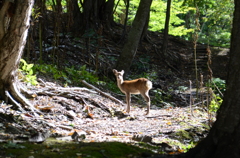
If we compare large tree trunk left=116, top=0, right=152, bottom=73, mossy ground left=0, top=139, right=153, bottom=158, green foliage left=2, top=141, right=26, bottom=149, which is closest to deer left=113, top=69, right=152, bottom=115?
large tree trunk left=116, top=0, right=152, bottom=73

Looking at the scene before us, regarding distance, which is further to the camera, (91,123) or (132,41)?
(132,41)

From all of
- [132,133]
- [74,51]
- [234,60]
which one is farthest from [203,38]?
[234,60]

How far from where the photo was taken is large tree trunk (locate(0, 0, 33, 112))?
6020mm

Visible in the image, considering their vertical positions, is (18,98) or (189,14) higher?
(189,14)

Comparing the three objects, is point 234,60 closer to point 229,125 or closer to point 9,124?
point 229,125

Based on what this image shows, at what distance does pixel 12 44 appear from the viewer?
614 centimetres

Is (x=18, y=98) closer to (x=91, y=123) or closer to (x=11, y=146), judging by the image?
(x=91, y=123)

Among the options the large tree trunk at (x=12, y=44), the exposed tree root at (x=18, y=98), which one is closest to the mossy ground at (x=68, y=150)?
the exposed tree root at (x=18, y=98)

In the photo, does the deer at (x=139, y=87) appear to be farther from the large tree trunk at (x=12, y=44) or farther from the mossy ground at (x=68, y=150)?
the mossy ground at (x=68, y=150)

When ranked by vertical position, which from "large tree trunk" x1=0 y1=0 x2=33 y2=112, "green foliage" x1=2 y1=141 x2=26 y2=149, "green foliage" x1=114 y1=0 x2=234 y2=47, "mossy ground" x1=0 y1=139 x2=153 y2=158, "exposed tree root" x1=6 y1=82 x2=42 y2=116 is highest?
"green foliage" x1=114 y1=0 x2=234 y2=47

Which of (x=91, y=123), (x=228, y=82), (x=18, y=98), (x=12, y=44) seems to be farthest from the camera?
(x=91, y=123)

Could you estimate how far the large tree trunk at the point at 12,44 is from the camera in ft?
19.7

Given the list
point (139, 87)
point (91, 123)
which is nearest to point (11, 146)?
point (91, 123)

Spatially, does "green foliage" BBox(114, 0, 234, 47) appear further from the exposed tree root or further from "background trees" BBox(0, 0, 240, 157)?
the exposed tree root
